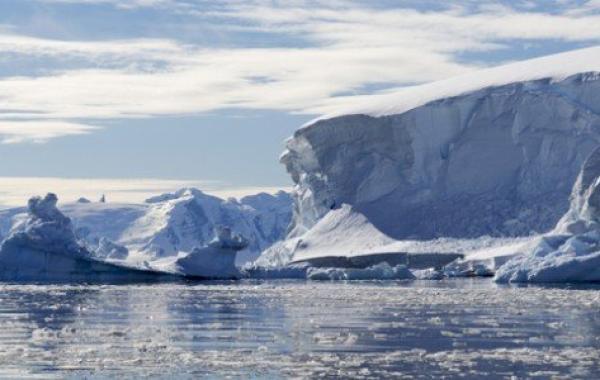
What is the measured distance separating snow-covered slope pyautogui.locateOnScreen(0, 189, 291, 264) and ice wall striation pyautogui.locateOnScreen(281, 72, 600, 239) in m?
57.1

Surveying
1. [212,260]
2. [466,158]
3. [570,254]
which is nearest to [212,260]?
[212,260]

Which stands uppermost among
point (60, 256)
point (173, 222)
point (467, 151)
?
point (467, 151)

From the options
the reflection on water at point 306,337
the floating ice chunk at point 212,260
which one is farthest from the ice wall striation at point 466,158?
the reflection on water at point 306,337

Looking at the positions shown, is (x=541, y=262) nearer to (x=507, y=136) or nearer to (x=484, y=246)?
(x=484, y=246)

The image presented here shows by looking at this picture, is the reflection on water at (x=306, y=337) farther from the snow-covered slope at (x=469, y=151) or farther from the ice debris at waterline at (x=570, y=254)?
the snow-covered slope at (x=469, y=151)

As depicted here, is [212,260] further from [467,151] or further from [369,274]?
[467,151]

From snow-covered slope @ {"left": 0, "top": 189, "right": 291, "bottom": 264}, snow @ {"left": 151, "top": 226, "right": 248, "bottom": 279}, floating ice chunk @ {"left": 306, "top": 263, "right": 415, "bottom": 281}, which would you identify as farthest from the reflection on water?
snow-covered slope @ {"left": 0, "top": 189, "right": 291, "bottom": 264}

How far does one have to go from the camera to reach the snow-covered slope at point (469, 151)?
61.2 meters

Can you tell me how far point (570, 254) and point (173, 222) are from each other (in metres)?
103

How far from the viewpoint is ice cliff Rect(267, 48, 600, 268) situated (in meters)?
61.2

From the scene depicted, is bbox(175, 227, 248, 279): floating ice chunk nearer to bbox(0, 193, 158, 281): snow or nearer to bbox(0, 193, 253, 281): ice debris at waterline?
bbox(0, 193, 253, 281): ice debris at waterline

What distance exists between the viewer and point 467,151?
65500 millimetres

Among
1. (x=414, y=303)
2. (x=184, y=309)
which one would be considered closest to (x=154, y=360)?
(x=184, y=309)

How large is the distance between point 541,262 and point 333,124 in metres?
26.3
